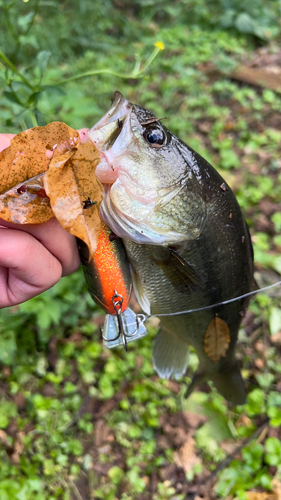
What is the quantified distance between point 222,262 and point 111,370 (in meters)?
1.42

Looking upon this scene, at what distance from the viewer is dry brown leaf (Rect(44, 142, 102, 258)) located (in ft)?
2.76

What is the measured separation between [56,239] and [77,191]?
22cm

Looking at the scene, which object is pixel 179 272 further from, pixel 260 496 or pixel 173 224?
pixel 260 496

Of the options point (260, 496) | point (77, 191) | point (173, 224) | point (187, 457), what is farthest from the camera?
point (187, 457)

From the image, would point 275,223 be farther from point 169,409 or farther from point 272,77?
point 272,77

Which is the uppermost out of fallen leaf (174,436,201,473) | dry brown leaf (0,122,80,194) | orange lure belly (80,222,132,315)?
dry brown leaf (0,122,80,194)

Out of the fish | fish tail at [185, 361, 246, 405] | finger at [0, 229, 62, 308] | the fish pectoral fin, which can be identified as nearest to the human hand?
finger at [0, 229, 62, 308]

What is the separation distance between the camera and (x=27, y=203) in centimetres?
88

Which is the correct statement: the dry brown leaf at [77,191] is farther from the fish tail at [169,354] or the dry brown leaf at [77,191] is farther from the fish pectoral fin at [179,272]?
the fish tail at [169,354]

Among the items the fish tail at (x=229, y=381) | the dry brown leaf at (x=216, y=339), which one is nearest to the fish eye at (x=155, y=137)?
the dry brown leaf at (x=216, y=339)

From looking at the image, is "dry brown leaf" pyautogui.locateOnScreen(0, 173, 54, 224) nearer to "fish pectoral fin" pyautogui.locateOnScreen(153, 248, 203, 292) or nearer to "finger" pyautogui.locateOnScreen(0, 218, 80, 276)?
"finger" pyautogui.locateOnScreen(0, 218, 80, 276)

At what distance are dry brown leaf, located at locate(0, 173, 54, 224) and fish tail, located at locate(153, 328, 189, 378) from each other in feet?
3.51

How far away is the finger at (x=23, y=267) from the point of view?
0.93 m

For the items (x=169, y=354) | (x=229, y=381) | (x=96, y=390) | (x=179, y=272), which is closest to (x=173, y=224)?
(x=179, y=272)
